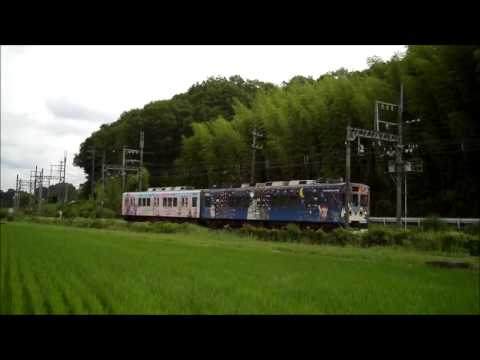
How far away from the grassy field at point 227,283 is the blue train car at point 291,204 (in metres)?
4.93

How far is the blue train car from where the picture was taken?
16.0m

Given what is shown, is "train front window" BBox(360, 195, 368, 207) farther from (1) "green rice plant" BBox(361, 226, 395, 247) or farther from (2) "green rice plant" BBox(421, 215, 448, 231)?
(1) "green rice plant" BBox(361, 226, 395, 247)

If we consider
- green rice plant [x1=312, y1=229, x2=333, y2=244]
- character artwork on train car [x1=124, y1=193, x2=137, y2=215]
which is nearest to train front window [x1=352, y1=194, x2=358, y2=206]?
green rice plant [x1=312, y1=229, x2=333, y2=244]

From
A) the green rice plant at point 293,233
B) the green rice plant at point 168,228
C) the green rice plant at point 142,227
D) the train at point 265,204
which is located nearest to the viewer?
the green rice plant at point 293,233

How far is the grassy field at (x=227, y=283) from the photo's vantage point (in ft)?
15.9

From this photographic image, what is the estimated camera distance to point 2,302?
496 cm

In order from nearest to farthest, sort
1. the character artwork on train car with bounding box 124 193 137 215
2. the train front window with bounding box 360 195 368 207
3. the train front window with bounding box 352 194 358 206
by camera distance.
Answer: the train front window with bounding box 352 194 358 206, the train front window with bounding box 360 195 368 207, the character artwork on train car with bounding box 124 193 137 215

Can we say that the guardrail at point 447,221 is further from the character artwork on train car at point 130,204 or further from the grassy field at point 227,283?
the character artwork on train car at point 130,204

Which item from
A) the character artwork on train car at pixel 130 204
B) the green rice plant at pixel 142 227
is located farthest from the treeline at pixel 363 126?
the green rice plant at pixel 142 227

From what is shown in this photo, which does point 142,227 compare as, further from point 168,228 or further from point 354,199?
point 354,199

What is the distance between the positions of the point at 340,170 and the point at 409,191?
2.67 m

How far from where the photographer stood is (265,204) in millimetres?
18266

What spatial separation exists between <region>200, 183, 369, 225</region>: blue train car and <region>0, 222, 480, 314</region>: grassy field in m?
4.93
